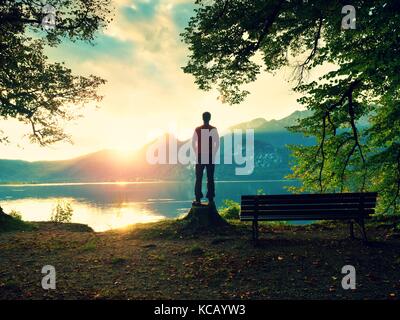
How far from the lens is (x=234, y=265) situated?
8.19 metres

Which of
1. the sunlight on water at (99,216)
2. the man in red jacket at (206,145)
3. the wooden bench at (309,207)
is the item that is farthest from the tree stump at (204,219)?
the sunlight on water at (99,216)

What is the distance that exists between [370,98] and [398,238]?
5226mm

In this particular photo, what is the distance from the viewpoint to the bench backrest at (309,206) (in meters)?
9.45

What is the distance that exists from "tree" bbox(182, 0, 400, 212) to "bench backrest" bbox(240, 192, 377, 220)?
1410 mm

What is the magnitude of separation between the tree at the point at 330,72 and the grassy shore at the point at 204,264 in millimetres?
2150

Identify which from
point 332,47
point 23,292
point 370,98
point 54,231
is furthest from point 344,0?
point 54,231

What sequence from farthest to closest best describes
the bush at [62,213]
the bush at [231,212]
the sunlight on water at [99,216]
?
the sunlight on water at [99,216] → the bush at [62,213] → the bush at [231,212]

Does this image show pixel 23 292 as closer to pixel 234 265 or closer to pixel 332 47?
pixel 234 265

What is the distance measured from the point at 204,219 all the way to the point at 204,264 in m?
3.82

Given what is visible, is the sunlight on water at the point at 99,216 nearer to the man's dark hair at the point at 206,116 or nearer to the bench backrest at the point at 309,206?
the man's dark hair at the point at 206,116

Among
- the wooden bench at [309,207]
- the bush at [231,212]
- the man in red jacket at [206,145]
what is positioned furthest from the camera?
the bush at [231,212]
